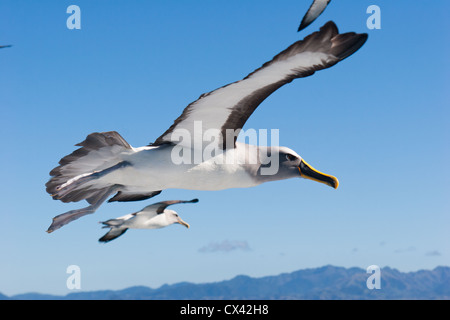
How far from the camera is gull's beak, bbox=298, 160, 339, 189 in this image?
9336mm

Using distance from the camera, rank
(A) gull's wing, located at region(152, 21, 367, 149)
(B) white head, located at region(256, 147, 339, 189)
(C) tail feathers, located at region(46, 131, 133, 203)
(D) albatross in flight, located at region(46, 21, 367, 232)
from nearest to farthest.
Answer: (A) gull's wing, located at region(152, 21, 367, 149), (D) albatross in flight, located at region(46, 21, 367, 232), (C) tail feathers, located at region(46, 131, 133, 203), (B) white head, located at region(256, 147, 339, 189)

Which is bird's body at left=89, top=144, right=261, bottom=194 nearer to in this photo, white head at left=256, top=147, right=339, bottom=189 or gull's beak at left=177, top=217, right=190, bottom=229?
white head at left=256, top=147, right=339, bottom=189

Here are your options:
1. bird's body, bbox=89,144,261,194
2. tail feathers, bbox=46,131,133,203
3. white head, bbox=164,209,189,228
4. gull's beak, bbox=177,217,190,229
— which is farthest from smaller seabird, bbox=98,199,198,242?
bird's body, bbox=89,144,261,194

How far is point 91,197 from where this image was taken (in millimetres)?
9625

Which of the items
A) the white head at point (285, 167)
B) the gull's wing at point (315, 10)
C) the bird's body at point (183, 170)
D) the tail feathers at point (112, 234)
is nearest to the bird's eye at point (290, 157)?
the white head at point (285, 167)

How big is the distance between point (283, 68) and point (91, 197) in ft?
14.4

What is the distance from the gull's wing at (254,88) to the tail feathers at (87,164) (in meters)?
0.75

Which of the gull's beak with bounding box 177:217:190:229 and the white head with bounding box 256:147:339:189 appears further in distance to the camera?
the gull's beak with bounding box 177:217:190:229

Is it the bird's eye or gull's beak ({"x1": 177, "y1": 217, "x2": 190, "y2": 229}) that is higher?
the bird's eye

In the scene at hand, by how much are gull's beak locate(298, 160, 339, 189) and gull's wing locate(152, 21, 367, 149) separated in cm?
144

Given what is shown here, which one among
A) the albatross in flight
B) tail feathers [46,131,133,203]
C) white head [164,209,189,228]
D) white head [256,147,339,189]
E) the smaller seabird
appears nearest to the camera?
the albatross in flight

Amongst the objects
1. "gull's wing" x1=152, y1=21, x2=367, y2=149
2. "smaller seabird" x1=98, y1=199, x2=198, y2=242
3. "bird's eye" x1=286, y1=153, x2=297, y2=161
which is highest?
"gull's wing" x1=152, y1=21, x2=367, y2=149
